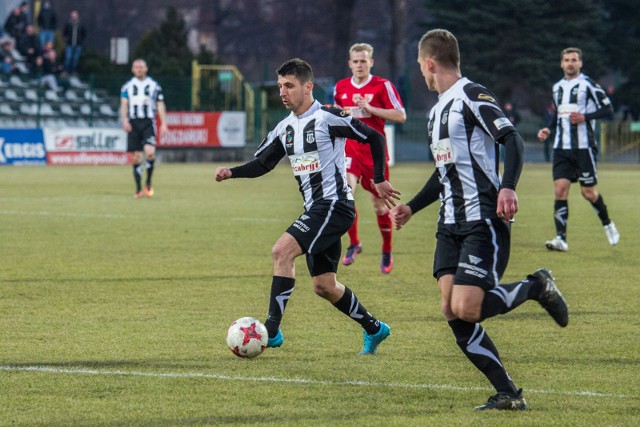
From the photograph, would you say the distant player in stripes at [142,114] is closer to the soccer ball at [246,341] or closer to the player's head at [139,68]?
the player's head at [139,68]

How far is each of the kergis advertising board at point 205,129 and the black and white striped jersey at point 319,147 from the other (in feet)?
92.2

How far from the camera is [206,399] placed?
595cm

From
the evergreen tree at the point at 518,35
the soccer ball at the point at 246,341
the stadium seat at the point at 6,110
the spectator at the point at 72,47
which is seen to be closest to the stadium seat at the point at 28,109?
the stadium seat at the point at 6,110

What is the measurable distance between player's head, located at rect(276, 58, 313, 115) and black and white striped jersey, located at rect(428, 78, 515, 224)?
150 cm

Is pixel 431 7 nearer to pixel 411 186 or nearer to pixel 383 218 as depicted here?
pixel 411 186

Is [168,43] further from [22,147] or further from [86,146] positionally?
[22,147]

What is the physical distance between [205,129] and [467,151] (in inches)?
1212

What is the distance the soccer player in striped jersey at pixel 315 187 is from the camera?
7.27 metres

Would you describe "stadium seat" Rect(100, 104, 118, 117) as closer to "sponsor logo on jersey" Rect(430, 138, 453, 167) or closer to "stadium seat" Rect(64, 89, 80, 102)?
"stadium seat" Rect(64, 89, 80, 102)

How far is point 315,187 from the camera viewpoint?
24.6 feet

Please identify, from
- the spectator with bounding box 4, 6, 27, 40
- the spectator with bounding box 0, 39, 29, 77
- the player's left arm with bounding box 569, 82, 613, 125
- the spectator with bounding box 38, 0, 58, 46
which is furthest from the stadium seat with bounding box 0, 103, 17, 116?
the player's left arm with bounding box 569, 82, 613, 125

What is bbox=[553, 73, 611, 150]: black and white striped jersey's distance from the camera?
1345 centimetres

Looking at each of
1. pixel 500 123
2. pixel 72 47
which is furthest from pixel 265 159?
pixel 72 47

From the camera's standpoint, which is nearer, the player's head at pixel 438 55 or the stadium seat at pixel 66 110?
the player's head at pixel 438 55
